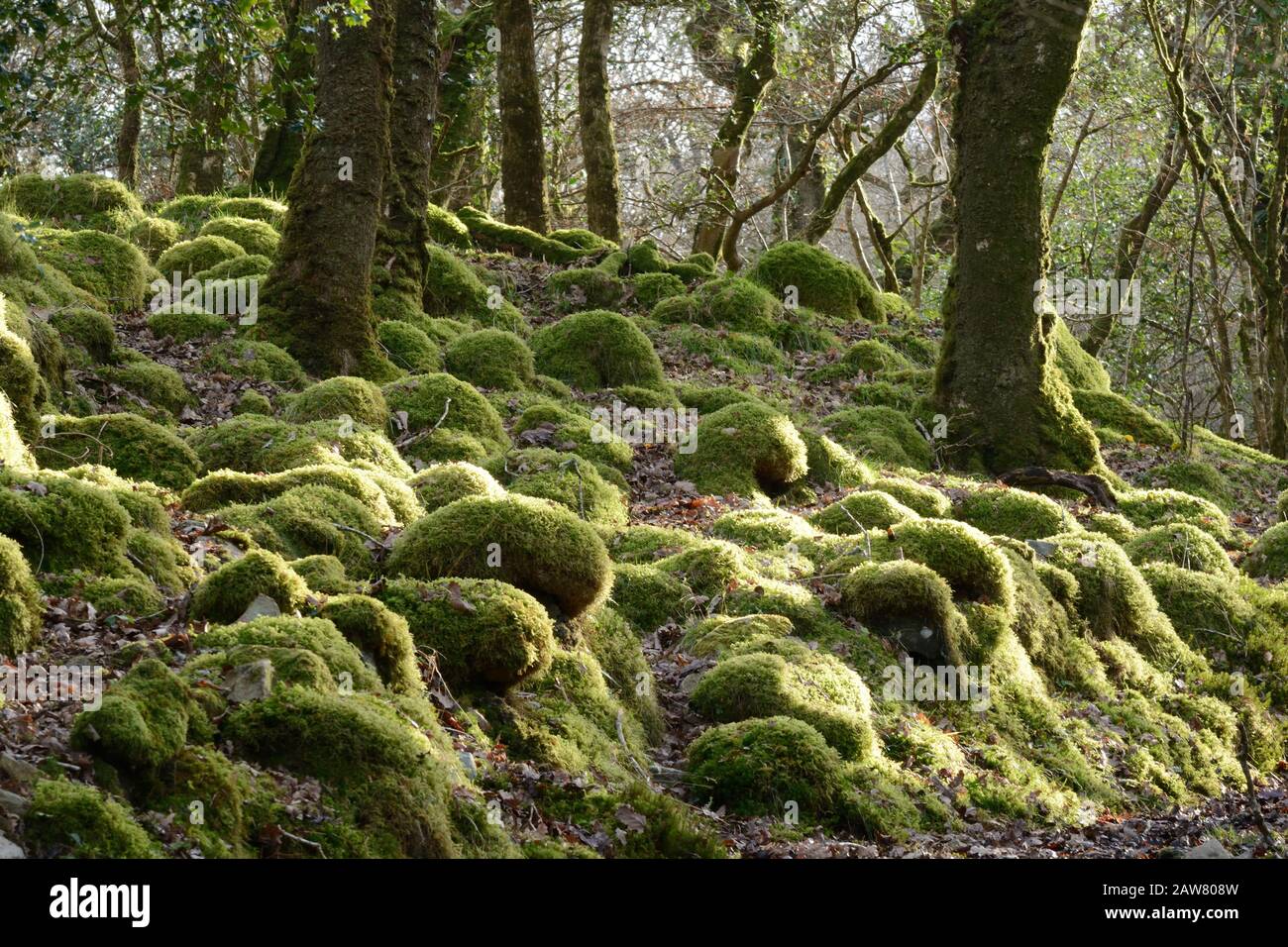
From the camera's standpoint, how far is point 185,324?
11438 millimetres

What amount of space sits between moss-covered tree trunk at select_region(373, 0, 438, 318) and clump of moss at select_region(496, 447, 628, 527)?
3.87 metres

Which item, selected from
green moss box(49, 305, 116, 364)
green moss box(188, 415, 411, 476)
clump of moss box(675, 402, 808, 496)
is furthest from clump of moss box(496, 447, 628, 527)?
green moss box(49, 305, 116, 364)

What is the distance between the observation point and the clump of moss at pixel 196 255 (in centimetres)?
1295

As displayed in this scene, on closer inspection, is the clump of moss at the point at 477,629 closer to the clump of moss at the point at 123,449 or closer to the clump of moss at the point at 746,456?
the clump of moss at the point at 123,449

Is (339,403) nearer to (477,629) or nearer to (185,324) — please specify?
(185,324)

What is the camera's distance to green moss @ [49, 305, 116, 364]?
9.70m

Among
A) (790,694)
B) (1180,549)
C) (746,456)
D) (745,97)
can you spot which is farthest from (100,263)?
(745,97)

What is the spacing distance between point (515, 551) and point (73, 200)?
33.9 feet

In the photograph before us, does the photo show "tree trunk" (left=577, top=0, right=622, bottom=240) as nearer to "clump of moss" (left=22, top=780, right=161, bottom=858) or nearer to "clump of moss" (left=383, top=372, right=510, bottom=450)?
"clump of moss" (left=383, top=372, right=510, bottom=450)

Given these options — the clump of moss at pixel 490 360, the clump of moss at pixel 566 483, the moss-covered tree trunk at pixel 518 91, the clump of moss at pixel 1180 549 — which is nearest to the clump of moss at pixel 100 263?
the clump of moss at pixel 490 360

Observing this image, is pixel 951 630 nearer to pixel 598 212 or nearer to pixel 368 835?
pixel 368 835

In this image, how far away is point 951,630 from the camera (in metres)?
8.02

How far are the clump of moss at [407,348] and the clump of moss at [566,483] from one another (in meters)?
2.35
